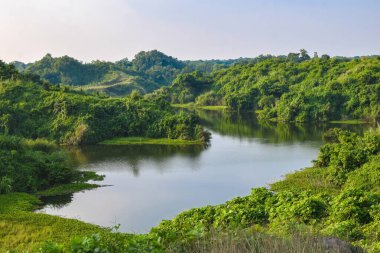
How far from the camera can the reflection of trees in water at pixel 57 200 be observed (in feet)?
108

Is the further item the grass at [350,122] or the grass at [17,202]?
the grass at [350,122]

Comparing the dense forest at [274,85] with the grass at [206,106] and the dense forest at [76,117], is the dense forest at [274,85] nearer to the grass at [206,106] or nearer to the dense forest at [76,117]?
the grass at [206,106]

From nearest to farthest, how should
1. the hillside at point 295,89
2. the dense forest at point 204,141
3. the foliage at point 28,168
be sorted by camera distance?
the dense forest at point 204,141
the foliage at point 28,168
the hillside at point 295,89

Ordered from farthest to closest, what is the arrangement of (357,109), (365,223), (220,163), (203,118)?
(203,118) < (357,109) < (220,163) < (365,223)

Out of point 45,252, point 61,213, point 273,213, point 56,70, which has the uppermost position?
point 56,70

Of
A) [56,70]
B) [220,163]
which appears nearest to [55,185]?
[220,163]

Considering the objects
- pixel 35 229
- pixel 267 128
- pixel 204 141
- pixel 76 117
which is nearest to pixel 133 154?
pixel 204 141

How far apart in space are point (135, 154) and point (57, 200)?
64.3 ft

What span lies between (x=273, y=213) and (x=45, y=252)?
13524 mm

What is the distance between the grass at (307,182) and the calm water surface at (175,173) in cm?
149

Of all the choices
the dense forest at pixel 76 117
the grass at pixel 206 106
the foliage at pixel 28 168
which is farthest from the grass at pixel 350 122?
the foliage at pixel 28 168

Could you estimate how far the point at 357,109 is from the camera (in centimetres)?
8281

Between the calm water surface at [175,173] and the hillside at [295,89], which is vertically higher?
the hillside at [295,89]

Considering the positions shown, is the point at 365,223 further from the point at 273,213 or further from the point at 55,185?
the point at 55,185
